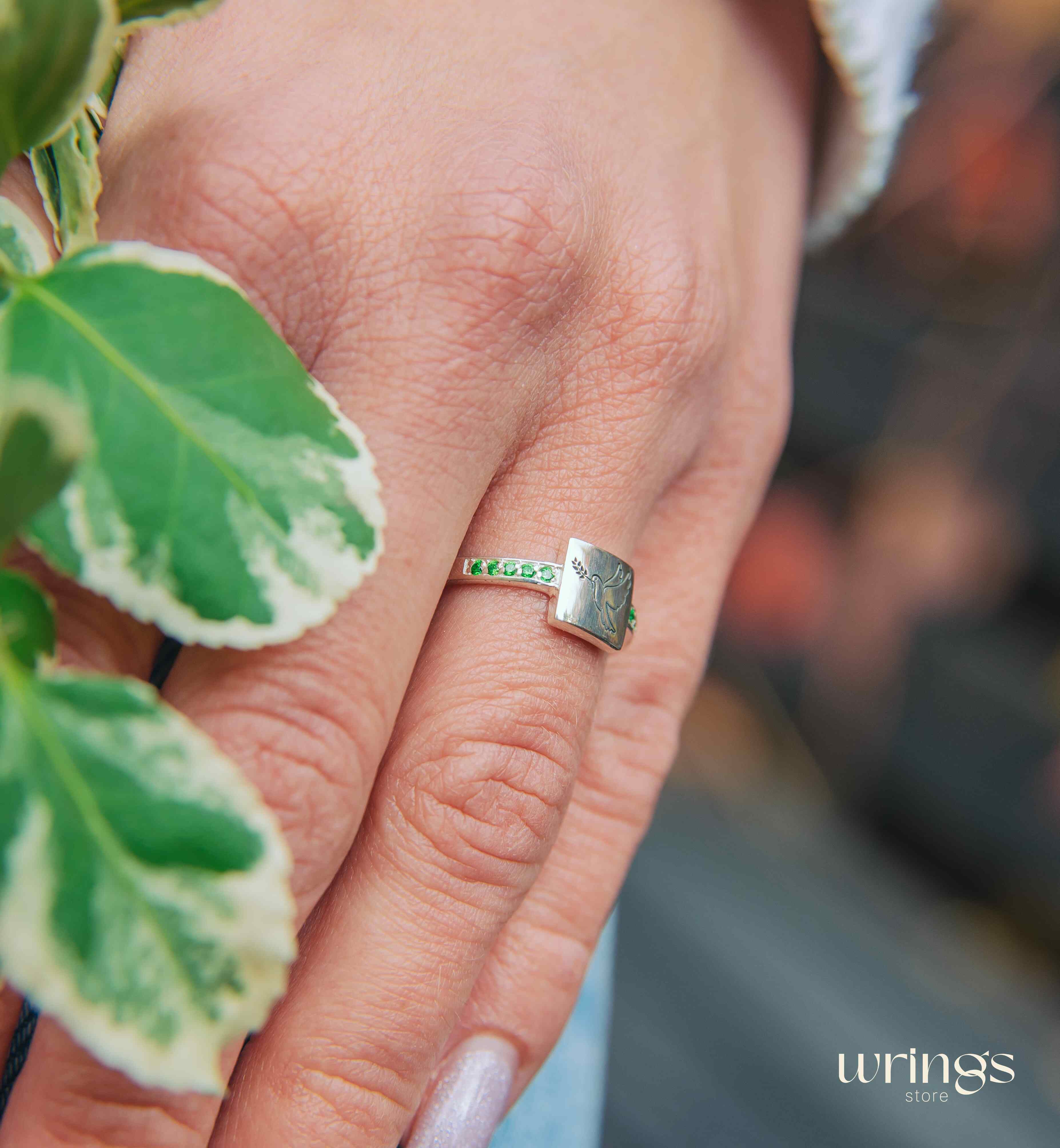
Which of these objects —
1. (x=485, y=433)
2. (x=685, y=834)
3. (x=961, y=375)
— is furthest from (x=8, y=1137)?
(x=961, y=375)

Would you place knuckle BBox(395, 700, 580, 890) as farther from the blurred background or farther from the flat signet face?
the blurred background

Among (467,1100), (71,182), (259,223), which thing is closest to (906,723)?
(467,1100)

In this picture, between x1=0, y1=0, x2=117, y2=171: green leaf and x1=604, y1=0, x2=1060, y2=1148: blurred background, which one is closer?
x1=0, y1=0, x2=117, y2=171: green leaf

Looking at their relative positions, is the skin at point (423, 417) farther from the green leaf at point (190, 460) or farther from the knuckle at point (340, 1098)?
the green leaf at point (190, 460)

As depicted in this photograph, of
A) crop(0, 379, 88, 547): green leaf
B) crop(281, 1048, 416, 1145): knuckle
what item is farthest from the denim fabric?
crop(0, 379, 88, 547): green leaf

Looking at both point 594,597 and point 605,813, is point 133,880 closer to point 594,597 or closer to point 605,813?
point 594,597

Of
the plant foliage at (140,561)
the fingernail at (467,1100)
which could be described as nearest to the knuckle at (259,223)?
the plant foliage at (140,561)
